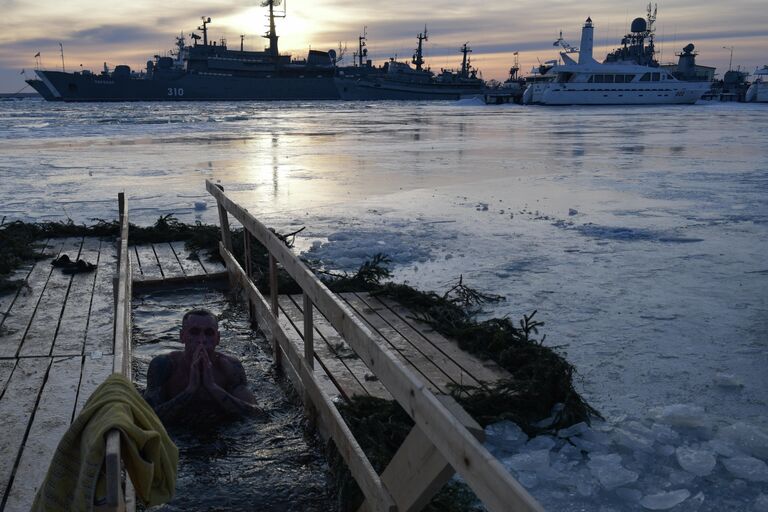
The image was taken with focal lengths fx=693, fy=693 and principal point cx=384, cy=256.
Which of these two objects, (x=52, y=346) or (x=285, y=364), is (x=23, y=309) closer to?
(x=52, y=346)

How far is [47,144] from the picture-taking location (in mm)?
A: 26906

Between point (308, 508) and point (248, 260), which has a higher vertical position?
point (248, 260)

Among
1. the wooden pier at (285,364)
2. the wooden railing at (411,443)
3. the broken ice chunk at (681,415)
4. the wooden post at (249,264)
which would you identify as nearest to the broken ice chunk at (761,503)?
the broken ice chunk at (681,415)

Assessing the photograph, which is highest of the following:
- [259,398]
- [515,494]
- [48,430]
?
[515,494]

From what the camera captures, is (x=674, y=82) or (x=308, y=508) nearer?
(x=308, y=508)

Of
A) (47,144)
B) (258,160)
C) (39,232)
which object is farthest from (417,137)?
(39,232)

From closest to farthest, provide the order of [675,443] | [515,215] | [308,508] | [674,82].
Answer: [308,508] < [675,443] < [515,215] < [674,82]

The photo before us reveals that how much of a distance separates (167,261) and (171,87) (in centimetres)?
9951

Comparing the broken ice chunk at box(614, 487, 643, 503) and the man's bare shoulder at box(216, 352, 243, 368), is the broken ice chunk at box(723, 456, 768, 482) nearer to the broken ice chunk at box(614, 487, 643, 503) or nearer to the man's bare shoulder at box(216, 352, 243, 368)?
the broken ice chunk at box(614, 487, 643, 503)

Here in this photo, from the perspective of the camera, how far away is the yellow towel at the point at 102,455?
2143 millimetres

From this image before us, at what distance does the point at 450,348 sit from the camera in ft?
18.8

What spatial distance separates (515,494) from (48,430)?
126 inches

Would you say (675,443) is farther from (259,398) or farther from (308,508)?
(259,398)

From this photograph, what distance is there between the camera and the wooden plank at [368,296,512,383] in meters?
5.23
